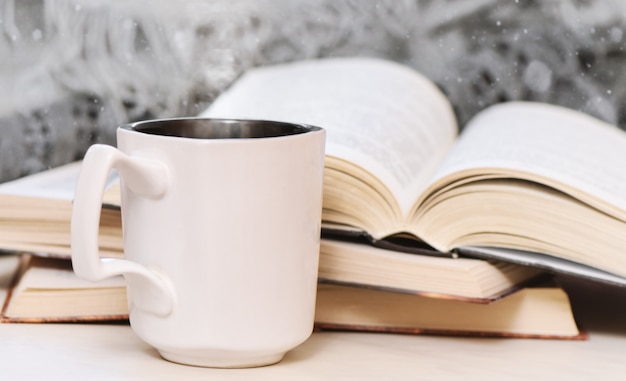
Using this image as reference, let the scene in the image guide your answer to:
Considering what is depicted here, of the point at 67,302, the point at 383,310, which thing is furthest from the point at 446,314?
the point at 67,302

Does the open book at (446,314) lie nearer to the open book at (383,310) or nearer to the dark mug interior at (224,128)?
the open book at (383,310)

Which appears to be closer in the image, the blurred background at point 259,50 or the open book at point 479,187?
the open book at point 479,187

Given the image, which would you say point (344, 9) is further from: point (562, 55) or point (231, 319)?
point (231, 319)

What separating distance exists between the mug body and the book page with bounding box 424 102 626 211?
150 mm

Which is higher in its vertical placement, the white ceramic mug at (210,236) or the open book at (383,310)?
the white ceramic mug at (210,236)

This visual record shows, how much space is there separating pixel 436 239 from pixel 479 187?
49mm

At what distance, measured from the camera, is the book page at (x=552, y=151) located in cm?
63

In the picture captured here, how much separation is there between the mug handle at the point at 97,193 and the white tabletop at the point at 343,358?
78mm

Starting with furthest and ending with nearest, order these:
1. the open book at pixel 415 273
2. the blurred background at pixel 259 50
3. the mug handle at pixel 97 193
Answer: the blurred background at pixel 259 50, the open book at pixel 415 273, the mug handle at pixel 97 193

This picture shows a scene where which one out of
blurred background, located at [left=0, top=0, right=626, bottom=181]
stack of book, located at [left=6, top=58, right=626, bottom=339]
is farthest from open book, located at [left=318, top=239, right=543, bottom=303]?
blurred background, located at [left=0, top=0, right=626, bottom=181]

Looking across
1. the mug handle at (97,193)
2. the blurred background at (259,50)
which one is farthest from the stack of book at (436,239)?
the blurred background at (259,50)

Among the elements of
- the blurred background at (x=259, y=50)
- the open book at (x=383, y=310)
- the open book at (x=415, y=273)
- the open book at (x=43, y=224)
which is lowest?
the open book at (x=383, y=310)

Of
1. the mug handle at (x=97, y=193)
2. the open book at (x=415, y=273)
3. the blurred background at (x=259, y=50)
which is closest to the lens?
the mug handle at (x=97, y=193)

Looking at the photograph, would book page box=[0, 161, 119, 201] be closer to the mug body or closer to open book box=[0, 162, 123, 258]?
open book box=[0, 162, 123, 258]
